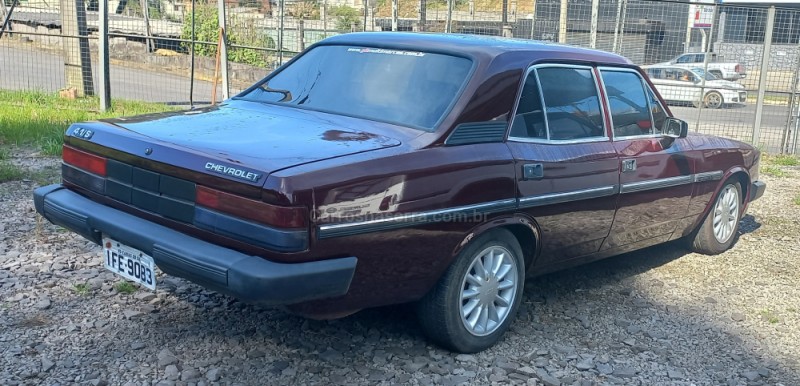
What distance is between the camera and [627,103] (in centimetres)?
514

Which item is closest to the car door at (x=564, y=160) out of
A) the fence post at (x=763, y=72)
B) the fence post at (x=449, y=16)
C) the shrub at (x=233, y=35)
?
the fence post at (x=763, y=72)

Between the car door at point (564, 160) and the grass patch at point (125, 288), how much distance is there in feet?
7.63

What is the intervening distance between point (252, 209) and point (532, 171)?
160cm

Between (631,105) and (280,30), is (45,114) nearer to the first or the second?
(280,30)

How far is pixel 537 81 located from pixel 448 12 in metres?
8.29

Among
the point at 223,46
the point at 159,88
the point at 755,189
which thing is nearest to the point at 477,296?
the point at 755,189

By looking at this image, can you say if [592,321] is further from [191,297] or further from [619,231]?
[191,297]

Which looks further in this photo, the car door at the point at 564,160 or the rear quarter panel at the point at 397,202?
the car door at the point at 564,160

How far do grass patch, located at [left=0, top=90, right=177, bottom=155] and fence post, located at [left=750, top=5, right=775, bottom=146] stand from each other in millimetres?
8762

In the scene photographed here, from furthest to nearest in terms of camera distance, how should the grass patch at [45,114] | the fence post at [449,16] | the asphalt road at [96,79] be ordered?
the asphalt road at [96,79] < the fence post at [449,16] < the grass patch at [45,114]

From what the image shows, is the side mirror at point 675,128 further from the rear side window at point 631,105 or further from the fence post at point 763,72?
the fence post at point 763,72

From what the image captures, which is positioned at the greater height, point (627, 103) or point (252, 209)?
point (627, 103)

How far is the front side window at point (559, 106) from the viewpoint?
4.34m

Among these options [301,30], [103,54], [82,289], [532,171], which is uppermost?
[301,30]
